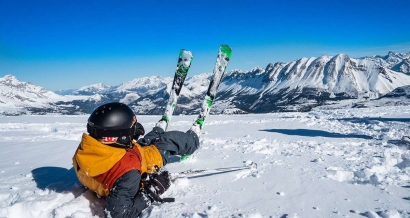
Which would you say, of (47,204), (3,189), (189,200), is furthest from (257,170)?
(3,189)

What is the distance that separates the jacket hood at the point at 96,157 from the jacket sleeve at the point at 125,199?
10.4 inches

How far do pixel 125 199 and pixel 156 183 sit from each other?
0.72 m

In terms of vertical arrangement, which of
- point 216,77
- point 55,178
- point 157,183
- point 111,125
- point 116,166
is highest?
point 216,77

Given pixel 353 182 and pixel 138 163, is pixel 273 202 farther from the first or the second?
pixel 138 163

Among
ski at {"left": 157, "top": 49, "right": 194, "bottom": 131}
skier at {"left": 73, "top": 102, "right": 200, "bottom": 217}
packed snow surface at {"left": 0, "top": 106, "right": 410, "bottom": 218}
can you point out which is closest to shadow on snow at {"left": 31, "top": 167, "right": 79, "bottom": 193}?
packed snow surface at {"left": 0, "top": 106, "right": 410, "bottom": 218}

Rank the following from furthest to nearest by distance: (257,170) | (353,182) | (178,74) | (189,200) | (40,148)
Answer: (40,148) < (178,74) < (257,170) < (353,182) < (189,200)

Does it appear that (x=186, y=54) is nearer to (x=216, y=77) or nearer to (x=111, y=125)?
(x=216, y=77)

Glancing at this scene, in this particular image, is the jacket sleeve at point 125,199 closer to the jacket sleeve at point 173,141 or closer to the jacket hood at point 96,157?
the jacket hood at point 96,157

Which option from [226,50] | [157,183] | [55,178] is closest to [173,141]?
[157,183]

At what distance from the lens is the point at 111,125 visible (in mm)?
3643

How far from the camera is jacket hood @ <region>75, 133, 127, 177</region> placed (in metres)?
3.43

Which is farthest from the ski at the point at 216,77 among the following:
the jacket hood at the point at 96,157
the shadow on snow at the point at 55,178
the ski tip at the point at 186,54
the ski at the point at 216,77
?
the jacket hood at the point at 96,157

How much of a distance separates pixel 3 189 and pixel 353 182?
20.7 feet

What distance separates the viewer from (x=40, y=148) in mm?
9188
